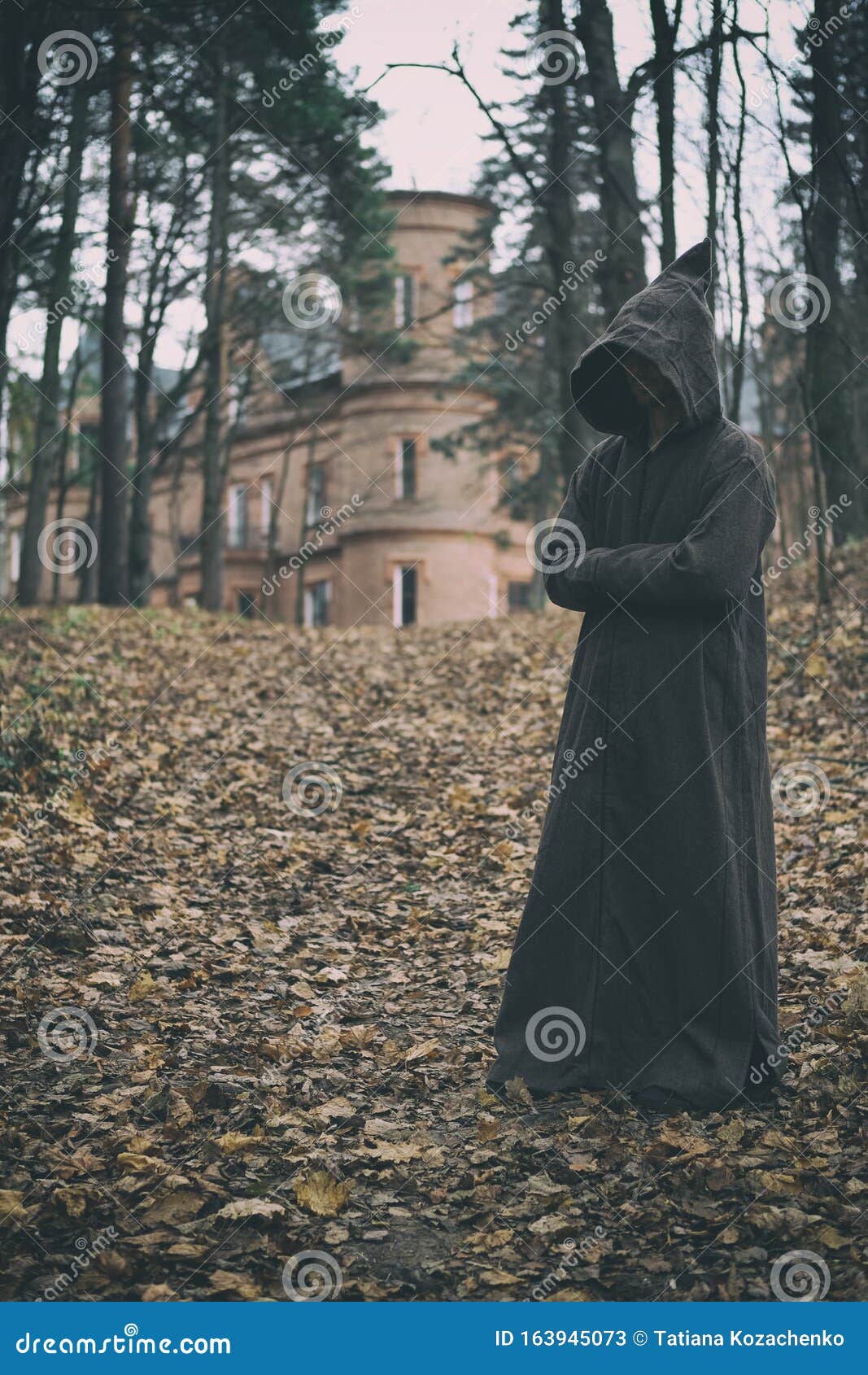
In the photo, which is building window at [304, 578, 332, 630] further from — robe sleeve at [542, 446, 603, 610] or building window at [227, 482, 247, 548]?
robe sleeve at [542, 446, 603, 610]

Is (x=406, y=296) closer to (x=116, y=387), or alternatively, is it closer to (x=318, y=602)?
(x=318, y=602)

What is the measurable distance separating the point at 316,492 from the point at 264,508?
2.95 m

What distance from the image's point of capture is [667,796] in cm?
434

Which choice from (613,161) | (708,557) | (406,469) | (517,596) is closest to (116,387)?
(613,161)

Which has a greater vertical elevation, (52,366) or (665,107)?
(52,366)

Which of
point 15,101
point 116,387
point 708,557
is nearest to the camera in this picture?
point 708,557

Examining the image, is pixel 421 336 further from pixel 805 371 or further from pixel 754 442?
pixel 754 442

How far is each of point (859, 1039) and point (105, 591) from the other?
15865mm

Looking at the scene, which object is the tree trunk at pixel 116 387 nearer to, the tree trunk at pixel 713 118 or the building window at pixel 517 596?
the tree trunk at pixel 713 118

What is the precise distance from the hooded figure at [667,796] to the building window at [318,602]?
33116 mm

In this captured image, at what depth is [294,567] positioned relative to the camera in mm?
36031

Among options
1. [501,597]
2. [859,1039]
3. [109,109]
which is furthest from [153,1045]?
[501,597]

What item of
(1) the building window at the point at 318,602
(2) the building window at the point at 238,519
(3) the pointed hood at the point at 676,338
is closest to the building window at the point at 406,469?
(1) the building window at the point at 318,602

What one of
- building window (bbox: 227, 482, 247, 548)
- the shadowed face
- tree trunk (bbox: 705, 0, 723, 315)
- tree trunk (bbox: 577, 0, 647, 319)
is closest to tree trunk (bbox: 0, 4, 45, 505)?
tree trunk (bbox: 577, 0, 647, 319)
